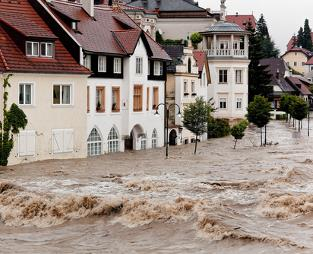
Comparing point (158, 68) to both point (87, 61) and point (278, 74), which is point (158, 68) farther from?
point (278, 74)

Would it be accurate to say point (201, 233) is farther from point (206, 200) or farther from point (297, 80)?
point (297, 80)

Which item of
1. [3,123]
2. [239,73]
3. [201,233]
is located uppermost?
[239,73]

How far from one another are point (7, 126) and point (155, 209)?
55.3ft

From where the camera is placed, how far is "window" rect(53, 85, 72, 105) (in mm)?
46534

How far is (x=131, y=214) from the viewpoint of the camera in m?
28.6

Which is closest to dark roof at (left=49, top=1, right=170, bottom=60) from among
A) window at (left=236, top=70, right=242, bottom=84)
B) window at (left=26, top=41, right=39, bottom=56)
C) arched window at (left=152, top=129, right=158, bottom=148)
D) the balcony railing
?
window at (left=26, top=41, right=39, bottom=56)

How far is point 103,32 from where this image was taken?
55.1 metres

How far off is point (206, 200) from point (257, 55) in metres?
71.5

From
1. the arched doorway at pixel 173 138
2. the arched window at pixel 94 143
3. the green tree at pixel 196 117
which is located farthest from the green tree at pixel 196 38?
the arched window at pixel 94 143

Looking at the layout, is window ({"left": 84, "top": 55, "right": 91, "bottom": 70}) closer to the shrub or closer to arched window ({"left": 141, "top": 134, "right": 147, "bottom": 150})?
arched window ({"left": 141, "top": 134, "right": 147, "bottom": 150})

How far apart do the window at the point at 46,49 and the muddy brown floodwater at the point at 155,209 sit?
6.88 m

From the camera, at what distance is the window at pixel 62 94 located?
46534mm

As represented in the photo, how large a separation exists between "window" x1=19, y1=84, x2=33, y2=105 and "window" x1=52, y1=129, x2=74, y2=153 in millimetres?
2690

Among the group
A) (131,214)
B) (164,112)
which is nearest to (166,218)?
(131,214)
